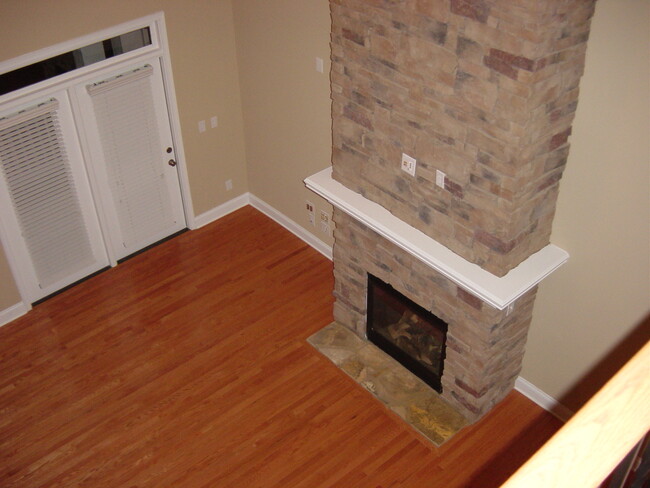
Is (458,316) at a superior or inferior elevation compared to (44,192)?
inferior

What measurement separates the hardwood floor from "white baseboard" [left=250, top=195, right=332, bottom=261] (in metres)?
0.20

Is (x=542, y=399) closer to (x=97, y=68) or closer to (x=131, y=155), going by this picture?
(x=131, y=155)

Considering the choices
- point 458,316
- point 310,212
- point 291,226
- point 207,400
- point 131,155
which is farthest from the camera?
point 291,226

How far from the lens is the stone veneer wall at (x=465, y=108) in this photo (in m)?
4.26

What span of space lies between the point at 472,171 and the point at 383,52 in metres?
1.12

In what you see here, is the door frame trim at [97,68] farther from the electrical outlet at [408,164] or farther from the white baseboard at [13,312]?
the electrical outlet at [408,164]

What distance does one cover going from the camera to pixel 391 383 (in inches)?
255

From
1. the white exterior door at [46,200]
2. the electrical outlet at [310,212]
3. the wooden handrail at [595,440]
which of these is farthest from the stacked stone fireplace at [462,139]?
the wooden handrail at [595,440]

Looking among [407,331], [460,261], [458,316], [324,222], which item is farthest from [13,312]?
[460,261]

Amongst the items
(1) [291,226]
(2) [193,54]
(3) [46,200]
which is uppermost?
(2) [193,54]

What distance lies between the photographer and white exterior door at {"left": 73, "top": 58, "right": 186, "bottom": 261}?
6.93m

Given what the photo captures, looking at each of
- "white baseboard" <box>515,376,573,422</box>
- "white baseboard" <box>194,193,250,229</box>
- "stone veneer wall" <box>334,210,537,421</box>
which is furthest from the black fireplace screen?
"white baseboard" <box>194,193,250,229</box>

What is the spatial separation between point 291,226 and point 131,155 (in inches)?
78.1

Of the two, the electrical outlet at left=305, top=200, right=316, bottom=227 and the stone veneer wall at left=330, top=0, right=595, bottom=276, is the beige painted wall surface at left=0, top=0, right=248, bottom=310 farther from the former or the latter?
the stone veneer wall at left=330, top=0, right=595, bottom=276
